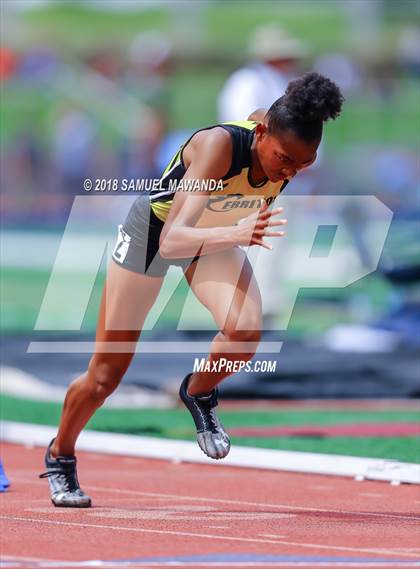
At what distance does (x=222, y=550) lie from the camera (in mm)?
5426

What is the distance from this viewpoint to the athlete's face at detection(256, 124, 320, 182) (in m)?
6.25

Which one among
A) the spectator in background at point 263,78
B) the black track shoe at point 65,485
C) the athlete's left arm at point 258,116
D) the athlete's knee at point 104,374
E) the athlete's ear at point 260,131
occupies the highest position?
the spectator in background at point 263,78

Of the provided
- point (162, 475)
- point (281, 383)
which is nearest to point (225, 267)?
point (162, 475)

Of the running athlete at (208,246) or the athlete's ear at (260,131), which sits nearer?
the running athlete at (208,246)

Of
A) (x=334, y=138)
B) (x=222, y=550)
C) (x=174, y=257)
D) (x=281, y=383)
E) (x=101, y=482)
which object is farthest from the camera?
(x=334, y=138)

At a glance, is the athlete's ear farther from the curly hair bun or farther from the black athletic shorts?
the black athletic shorts

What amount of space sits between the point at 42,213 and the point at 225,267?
24613mm

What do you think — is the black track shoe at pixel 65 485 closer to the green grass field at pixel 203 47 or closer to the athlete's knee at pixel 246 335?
the athlete's knee at pixel 246 335

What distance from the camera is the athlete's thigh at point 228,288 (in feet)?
21.0

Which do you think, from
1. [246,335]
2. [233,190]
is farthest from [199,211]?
[246,335]

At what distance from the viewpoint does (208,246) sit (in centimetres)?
623

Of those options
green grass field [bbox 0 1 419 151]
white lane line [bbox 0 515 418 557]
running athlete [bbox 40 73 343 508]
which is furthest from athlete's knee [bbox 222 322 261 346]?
green grass field [bbox 0 1 419 151]

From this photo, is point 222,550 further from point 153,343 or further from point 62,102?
point 62,102

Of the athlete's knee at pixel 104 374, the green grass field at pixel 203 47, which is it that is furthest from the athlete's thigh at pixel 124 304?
the green grass field at pixel 203 47
